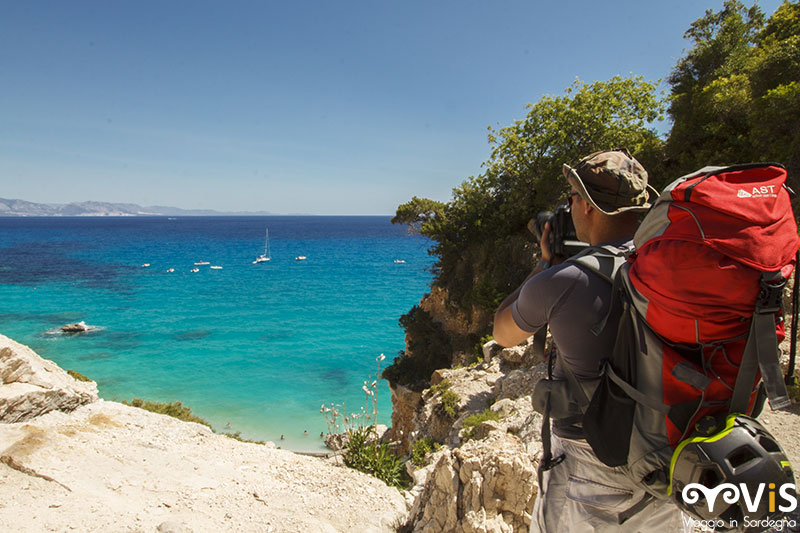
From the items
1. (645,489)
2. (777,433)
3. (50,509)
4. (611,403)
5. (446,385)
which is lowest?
(446,385)

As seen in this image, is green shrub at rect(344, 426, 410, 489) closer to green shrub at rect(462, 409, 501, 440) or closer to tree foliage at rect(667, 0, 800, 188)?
green shrub at rect(462, 409, 501, 440)

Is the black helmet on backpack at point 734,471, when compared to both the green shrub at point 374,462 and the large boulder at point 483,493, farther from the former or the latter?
the green shrub at point 374,462

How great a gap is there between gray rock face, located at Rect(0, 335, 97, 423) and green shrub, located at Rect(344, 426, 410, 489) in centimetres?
518

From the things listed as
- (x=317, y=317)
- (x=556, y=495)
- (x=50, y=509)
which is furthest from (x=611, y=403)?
(x=317, y=317)

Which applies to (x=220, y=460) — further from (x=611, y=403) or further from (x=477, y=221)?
(x=477, y=221)

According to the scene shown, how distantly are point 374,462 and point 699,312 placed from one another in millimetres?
6478

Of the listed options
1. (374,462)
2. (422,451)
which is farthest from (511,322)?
(422,451)

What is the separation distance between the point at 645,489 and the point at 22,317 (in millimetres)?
47511

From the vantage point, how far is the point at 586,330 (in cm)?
185

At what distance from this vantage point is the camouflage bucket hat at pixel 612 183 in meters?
1.98

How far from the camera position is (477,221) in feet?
62.0

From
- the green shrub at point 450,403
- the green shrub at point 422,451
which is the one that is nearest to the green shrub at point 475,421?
the green shrub at point 422,451

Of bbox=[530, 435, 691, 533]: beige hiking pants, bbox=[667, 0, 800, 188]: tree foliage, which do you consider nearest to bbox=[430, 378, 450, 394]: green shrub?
bbox=[530, 435, 691, 533]: beige hiking pants
